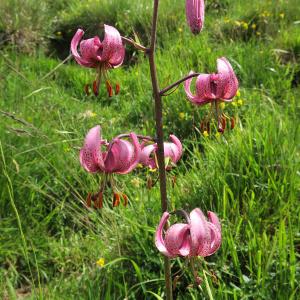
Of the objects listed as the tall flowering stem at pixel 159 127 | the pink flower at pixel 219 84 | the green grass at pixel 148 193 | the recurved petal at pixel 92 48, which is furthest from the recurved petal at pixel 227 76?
the green grass at pixel 148 193

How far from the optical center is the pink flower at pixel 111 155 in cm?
102

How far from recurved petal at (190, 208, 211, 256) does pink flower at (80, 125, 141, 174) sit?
17cm

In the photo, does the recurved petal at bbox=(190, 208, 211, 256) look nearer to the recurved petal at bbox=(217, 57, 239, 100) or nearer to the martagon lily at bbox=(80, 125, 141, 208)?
the martagon lily at bbox=(80, 125, 141, 208)

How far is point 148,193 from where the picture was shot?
1917 millimetres

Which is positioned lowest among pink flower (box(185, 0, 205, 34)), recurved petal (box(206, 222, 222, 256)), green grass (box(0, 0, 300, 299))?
green grass (box(0, 0, 300, 299))

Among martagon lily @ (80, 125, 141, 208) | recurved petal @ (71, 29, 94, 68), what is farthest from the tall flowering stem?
recurved petal @ (71, 29, 94, 68)

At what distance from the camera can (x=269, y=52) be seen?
3264 mm

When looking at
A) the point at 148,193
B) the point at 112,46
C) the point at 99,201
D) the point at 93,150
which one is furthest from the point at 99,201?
the point at 148,193

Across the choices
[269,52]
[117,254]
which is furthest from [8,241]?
[269,52]

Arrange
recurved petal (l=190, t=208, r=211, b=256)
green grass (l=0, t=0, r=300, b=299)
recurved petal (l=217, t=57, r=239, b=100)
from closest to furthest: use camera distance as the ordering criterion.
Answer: recurved petal (l=190, t=208, r=211, b=256) < recurved petal (l=217, t=57, r=239, b=100) < green grass (l=0, t=0, r=300, b=299)

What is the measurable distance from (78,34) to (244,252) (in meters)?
0.89

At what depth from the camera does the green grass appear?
1571mm

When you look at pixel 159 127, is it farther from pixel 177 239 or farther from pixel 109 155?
pixel 177 239

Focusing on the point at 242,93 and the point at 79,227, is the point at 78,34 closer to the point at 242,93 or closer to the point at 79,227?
the point at 79,227
